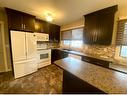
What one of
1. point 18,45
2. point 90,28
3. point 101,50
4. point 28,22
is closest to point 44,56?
point 18,45

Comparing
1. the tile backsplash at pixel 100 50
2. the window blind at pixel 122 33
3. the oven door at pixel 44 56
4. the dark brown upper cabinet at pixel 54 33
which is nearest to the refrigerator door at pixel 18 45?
the oven door at pixel 44 56

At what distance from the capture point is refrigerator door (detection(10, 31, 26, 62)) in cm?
261

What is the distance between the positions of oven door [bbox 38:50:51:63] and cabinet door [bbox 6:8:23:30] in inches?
53.1

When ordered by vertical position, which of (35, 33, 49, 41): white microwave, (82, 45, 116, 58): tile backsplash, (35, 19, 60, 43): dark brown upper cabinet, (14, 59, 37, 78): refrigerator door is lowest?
(14, 59, 37, 78): refrigerator door

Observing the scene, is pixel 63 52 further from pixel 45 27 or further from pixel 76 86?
pixel 76 86

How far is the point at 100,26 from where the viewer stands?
101 inches

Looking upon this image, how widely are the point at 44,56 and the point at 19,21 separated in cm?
186

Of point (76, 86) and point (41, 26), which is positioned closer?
point (76, 86)

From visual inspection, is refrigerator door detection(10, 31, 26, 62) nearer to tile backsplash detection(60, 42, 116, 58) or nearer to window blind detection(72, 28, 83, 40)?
window blind detection(72, 28, 83, 40)

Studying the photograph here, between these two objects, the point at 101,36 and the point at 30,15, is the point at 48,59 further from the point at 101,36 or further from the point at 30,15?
the point at 101,36

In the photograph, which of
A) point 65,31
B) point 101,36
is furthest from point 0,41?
point 101,36

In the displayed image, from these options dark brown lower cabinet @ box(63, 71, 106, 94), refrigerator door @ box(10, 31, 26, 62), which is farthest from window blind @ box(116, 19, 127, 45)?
refrigerator door @ box(10, 31, 26, 62)

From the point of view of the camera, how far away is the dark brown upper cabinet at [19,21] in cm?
265

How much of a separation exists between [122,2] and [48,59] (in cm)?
359
